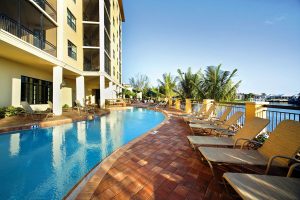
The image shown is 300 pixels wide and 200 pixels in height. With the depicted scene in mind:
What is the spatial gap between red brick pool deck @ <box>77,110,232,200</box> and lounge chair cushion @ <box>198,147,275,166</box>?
408 mm

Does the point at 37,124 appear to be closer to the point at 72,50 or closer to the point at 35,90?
the point at 35,90

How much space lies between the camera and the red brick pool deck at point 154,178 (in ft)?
7.66

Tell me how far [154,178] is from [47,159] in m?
3.37

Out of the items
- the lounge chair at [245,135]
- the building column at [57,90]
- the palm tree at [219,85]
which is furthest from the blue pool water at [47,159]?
the palm tree at [219,85]

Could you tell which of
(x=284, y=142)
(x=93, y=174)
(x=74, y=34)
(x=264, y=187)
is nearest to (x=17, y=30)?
(x=74, y=34)

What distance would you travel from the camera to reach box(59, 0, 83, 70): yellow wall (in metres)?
12.6

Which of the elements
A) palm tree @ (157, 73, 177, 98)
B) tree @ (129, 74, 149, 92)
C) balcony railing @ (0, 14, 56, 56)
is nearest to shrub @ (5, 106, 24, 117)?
balcony railing @ (0, 14, 56, 56)

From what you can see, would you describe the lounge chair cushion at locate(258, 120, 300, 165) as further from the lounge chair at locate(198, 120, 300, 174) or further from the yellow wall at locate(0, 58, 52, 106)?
the yellow wall at locate(0, 58, 52, 106)

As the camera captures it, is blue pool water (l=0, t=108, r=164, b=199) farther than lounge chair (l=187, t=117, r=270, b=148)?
No

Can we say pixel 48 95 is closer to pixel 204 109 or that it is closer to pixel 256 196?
pixel 204 109

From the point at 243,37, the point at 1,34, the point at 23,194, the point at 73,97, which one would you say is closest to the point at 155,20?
the point at 243,37

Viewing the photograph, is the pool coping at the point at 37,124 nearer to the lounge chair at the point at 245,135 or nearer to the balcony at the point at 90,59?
the lounge chair at the point at 245,135

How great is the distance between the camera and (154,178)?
2.77 meters

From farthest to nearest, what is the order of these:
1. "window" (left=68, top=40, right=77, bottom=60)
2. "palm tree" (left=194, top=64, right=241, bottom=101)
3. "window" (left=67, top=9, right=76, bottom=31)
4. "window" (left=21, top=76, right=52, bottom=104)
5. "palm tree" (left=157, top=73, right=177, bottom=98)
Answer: "palm tree" (left=157, top=73, right=177, bottom=98) < "window" (left=68, top=40, right=77, bottom=60) < "window" (left=67, top=9, right=76, bottom=31) < "palm tree" (left=194, top=64, right=241, bottom=101) < "window" (left=21, top=76, right=52, bottom=104)
